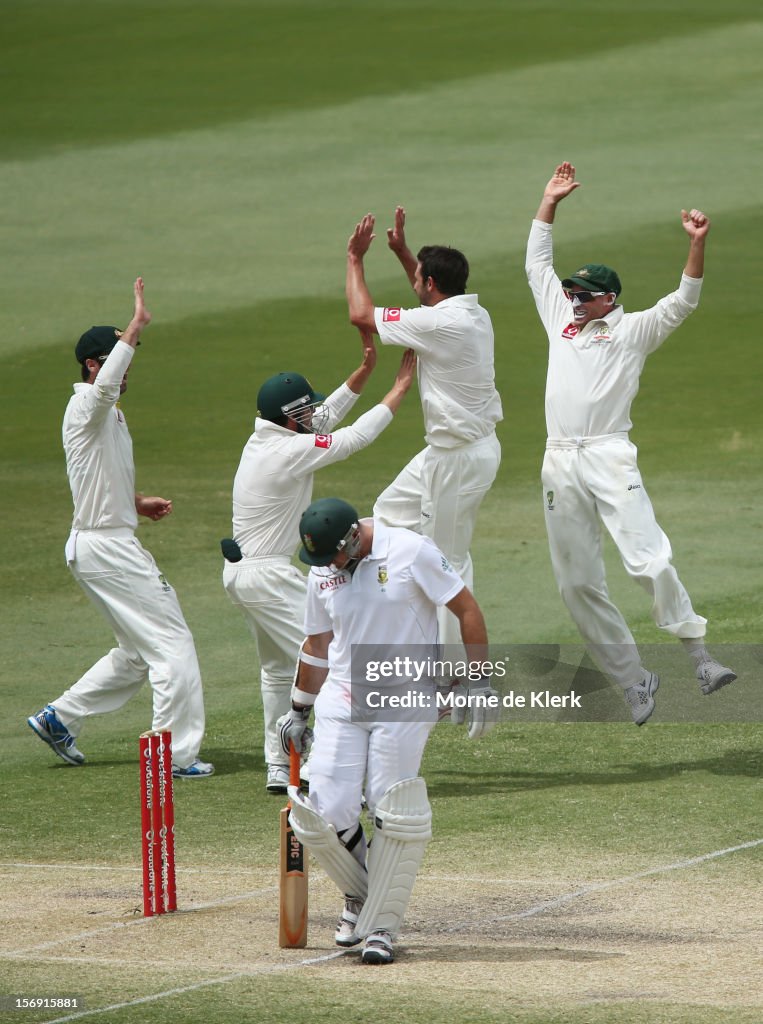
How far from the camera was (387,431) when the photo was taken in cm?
2019

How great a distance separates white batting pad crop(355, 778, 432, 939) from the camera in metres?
7.00

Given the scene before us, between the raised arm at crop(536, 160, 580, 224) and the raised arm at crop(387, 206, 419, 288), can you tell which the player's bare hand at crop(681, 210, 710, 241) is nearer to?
the raised arm at crop(536, 160, 580, 224)

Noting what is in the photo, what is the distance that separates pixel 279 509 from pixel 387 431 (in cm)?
1015

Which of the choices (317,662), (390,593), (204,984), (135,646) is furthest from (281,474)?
(204,984)

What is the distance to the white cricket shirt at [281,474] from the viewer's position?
9883 mm

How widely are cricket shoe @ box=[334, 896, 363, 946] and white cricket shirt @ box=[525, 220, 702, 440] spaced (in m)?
3.93

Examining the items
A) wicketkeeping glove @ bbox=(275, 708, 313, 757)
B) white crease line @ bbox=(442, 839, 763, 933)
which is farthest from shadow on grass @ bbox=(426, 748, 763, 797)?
wicketkeeping glove @ bbox=(275, 708, 313, 757)

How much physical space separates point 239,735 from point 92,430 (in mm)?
2146

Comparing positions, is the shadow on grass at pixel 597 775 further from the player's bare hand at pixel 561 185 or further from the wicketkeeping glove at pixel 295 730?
the player's bare hand at pixel 561 185

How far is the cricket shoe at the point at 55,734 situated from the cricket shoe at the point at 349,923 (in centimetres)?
373

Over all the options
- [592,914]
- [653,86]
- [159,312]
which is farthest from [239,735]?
[653,86]

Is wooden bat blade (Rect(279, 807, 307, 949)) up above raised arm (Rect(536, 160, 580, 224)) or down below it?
below

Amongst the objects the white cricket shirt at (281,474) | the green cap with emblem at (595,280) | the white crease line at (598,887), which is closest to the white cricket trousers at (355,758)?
the white crease line at (598,887)

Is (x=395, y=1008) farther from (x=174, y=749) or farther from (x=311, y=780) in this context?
(x=174, y=749)
